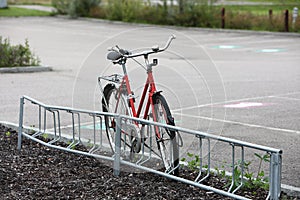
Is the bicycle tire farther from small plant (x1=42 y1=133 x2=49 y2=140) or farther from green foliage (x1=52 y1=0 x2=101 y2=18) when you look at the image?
green foliage (x1=52 y1=0 x2=101 y2=18)

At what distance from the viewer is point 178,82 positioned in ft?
25.2

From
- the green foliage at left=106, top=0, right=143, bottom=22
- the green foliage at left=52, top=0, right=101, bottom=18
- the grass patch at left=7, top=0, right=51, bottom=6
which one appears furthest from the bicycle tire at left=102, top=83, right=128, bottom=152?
the grass patch at left=7, top=0, right=51, bottom=6

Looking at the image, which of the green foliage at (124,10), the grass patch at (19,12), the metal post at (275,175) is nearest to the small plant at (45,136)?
the metal post at (275,175)

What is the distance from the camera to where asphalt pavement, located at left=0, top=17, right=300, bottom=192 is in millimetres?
7280

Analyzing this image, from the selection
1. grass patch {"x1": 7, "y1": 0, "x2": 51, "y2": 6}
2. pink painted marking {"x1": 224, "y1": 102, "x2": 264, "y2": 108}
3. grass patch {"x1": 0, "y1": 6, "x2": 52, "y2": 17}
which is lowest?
pink painted marking {"x1": 224, "y1": 102, "x2": 264, "y2": 108}

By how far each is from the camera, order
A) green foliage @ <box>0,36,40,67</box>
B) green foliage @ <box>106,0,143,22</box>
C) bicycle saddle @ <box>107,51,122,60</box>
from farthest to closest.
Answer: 1. green foliage @ <box>106,0,143,22</box>
2. green foliage @ <box>0,36,40,67</box>
3. bicycle saddle @ <box>107,51,122,60</box>

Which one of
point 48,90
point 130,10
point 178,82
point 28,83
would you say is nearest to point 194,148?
point 178,82

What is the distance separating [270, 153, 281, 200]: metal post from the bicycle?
1.26 m

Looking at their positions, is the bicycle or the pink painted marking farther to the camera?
the pink painted marking

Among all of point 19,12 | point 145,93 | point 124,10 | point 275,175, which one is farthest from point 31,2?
point 275,175

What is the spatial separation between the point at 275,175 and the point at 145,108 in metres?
1.84

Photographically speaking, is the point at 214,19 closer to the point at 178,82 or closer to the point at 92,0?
the point at 92,0

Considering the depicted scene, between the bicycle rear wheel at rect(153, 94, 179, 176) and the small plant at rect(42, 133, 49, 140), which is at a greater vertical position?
the bicycle rear wheel at rect(153, 94, 179, 176)

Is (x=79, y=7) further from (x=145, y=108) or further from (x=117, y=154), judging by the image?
(x=117, y=154)
